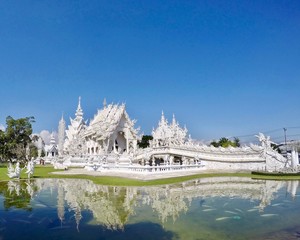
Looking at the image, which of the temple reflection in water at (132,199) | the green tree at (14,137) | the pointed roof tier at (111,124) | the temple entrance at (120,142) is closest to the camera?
the temple reflection in water at (132,199)

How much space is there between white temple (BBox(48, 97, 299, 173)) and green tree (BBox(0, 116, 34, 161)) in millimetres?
8331

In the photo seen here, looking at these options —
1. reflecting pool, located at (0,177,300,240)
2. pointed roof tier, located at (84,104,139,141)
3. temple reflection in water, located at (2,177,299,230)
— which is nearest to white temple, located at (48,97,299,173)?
pointed roof tier, located at (84,104,139,141)

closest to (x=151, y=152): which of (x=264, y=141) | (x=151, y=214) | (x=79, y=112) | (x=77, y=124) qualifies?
(x=264, y=141)

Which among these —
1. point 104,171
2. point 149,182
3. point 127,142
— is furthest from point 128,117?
point 149,182

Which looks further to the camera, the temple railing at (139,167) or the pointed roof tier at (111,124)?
the pointed roof tier at (111,124)

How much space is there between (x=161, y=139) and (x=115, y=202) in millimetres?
32250

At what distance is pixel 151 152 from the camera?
37250mm

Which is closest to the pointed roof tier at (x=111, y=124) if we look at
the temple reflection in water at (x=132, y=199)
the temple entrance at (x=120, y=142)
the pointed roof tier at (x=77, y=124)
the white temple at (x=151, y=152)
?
the white temple at (x=151, y=152)

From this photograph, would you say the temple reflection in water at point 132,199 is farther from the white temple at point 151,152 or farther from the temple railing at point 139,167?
the white temple at point 151,152

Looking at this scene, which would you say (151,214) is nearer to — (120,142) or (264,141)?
(264,141)

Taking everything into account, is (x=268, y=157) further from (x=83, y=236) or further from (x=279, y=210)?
(x=83, y=236)

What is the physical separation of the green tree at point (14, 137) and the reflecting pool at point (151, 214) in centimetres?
4119

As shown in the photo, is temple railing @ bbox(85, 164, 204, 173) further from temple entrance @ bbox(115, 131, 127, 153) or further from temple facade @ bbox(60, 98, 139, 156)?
temple entrance @ bbox(115, 131, 127, 153)

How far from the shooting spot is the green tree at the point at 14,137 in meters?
51.8
